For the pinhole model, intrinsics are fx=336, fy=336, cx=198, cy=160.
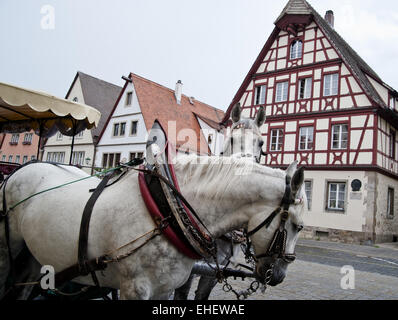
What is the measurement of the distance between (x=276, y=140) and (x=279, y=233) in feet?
56.5

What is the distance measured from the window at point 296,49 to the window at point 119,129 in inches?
502

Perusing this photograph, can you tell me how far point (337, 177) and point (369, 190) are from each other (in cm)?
151

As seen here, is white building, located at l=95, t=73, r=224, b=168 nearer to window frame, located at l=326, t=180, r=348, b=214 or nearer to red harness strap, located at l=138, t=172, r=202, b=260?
window frame, located at l=326, t=180, r=348, b=214

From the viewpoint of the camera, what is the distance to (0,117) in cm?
445

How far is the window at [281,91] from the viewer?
62.0 feet

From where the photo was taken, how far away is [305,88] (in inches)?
720

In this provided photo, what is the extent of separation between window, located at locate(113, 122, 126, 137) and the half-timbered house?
9997 millimetres

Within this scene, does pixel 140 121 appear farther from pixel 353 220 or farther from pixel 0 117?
pixel 0 117

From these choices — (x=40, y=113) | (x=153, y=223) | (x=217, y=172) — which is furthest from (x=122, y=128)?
(x=153, y=223)

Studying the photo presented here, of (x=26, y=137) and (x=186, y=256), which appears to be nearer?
(x=186, y=256)

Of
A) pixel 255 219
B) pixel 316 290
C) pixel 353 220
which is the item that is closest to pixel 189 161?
pixel 255 219

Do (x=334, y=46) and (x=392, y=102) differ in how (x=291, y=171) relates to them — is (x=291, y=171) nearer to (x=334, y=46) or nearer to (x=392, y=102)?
(x=334, y=46)

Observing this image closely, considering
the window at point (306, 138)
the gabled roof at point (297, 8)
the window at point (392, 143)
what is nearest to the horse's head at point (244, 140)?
the window at point (306, 138)

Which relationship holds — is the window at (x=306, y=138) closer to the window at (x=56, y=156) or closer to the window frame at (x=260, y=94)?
the window frame at (x=260, y=94)
